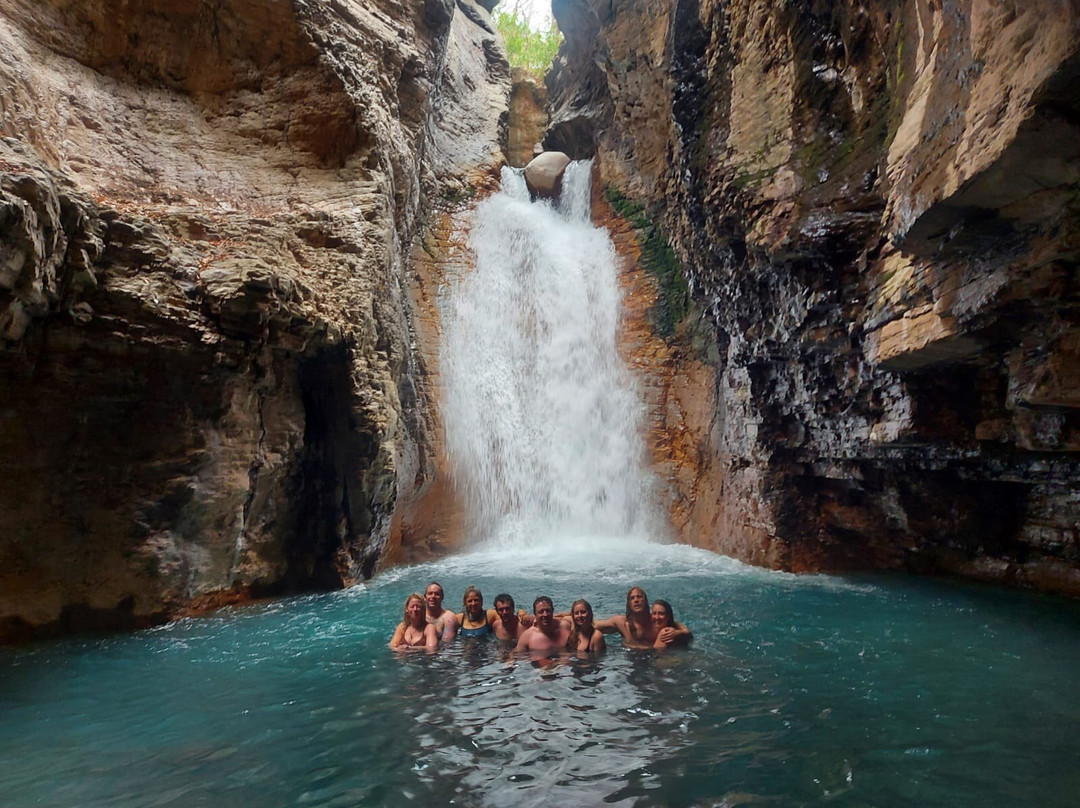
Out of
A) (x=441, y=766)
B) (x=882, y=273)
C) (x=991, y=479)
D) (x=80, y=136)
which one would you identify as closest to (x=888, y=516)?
(x=991, y=479)

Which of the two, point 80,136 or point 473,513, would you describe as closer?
point 80,136

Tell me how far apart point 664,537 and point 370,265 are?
767 centimetres

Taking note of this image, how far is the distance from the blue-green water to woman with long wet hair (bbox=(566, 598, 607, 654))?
0.19 metres

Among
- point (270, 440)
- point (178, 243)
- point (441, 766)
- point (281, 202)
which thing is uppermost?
point (281, 202)

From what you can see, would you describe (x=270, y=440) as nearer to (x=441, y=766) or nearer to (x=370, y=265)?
(x=370, y=265)

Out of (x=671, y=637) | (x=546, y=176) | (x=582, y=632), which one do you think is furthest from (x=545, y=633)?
(x=546, y=176)

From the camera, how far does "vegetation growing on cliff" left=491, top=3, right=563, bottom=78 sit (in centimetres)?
2459

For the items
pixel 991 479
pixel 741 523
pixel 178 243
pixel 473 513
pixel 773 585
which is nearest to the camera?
pixel 178 243

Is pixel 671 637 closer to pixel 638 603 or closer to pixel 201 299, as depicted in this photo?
pixel 638 603

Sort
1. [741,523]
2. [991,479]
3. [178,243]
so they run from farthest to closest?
[741,523]
[991,479]
[178,243]

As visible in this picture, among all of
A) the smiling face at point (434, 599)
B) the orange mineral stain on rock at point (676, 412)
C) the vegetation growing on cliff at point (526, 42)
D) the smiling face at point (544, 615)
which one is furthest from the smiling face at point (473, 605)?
the vegetation growing on cliff at point (526, 42)

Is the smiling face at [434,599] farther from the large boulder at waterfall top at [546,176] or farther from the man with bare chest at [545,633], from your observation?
the large boulder at waterfall top at [546,176]

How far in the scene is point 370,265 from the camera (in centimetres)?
931

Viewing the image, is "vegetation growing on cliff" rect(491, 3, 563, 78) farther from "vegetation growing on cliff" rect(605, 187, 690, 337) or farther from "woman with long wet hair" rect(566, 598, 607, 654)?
"woman with long wet hair" rect(566, 598, 607, 654)
